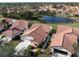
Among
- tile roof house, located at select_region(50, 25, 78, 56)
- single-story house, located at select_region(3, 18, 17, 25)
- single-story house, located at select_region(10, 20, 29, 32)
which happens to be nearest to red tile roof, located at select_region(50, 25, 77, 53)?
tile roof house, located at select_region(50, 25, 78, 56)

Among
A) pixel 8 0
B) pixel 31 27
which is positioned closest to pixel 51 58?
Result: pixel 31 27

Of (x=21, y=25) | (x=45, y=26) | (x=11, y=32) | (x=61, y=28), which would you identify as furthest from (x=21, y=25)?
(x=61, y=28)

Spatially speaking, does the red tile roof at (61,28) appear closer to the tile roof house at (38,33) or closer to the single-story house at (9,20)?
the tile roof house at (38,33)

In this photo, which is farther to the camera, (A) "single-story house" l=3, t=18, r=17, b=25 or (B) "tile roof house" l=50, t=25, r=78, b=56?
(A) "single-story house" l=3, t=18, r=17, b=25

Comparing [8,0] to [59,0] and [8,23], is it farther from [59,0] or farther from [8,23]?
→ [59,0]

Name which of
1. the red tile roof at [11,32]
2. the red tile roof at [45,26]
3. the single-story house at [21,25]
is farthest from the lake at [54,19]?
the red tile roof at [11,32]

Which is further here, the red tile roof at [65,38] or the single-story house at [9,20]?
the single-story house at [9,20]

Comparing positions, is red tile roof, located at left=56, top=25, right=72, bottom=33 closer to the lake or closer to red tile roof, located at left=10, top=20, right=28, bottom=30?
the lake

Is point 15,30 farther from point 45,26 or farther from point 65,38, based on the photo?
point 65,38
